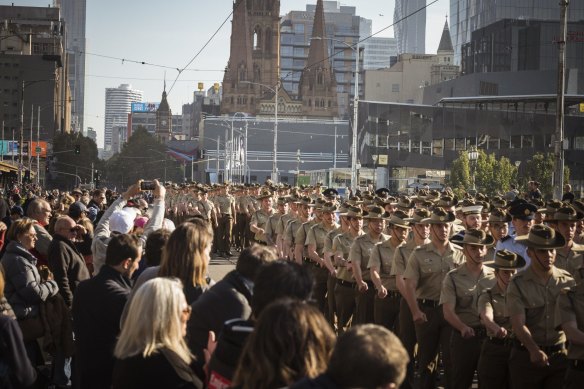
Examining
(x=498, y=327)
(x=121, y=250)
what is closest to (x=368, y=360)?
(x=121, y=250)

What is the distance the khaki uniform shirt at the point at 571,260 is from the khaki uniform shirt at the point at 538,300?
2.37 ft

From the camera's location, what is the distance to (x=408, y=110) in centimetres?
8669

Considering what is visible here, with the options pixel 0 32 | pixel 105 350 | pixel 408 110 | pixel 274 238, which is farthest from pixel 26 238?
pixel 0 32

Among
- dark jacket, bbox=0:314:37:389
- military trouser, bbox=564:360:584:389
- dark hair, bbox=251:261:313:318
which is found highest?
dark hair, bbox=251:261:313:318

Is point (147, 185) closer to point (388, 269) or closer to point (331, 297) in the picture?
point (388, 269)

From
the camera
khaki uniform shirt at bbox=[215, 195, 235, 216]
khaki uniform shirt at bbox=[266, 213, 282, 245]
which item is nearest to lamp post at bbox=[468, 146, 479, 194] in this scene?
khaki uniform shirt at bbox=[215, 195, 235, 216]

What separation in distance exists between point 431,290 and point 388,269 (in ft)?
5.00

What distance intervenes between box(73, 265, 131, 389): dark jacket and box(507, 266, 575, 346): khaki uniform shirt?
10.6 feet

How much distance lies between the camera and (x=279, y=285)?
5.38m

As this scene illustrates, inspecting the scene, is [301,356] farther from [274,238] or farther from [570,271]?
[274,238]

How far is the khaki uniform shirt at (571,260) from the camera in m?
9.47

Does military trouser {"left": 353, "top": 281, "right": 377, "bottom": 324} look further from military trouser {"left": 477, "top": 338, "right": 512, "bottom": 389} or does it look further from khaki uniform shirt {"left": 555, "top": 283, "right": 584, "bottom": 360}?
khaki uniform shirt {"left": 555, "top": 283, "right": 584, "bottom": 360}

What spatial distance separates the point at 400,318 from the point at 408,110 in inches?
2995

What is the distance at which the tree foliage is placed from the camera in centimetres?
17475
